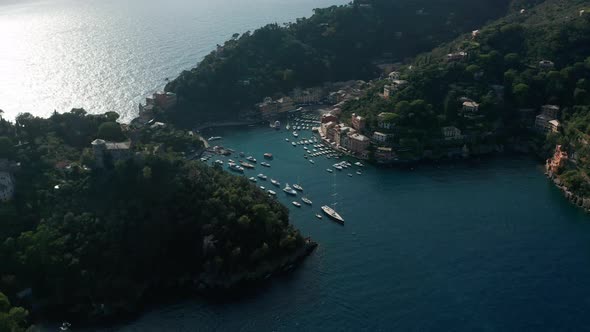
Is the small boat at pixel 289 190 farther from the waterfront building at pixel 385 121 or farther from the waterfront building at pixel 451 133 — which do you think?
the waterfront building at pixel 451 133

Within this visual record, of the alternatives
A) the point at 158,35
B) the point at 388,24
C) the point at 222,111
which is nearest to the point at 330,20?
the point at 388,24

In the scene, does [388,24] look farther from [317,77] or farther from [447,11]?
[317,77]

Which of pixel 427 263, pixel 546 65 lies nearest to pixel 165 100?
pixel 427 263

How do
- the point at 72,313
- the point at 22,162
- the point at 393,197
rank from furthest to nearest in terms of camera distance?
the point at 393,197 → the point at 22,162 → the point at 72,313

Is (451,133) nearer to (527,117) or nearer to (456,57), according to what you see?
(527,117)

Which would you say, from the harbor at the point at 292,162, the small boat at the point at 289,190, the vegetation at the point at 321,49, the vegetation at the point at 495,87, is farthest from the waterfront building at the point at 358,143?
the vegetation at the point at 321,49

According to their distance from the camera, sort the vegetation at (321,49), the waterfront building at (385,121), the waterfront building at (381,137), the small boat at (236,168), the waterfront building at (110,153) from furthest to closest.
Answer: the vegetation at (321,49), the waterfront building at (385,121), the waterfront building at (381,137), the small boat at (236,168), the waterfront building at (110,153)
